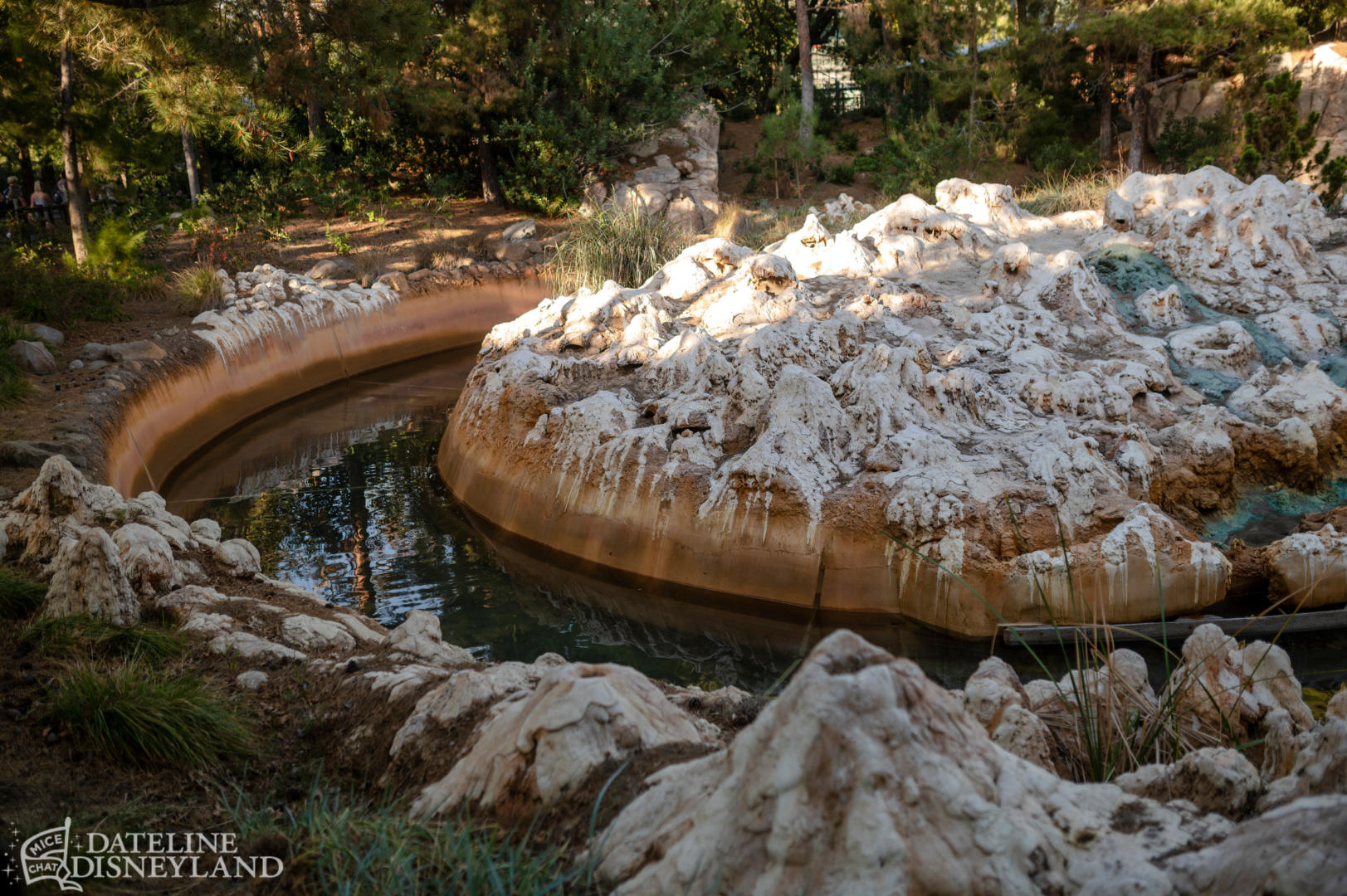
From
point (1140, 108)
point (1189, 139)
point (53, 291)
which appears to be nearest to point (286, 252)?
point (53, 291)

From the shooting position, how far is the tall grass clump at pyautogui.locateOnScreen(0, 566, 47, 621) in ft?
12.0

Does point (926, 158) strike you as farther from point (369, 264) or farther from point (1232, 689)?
point (1232, 689)

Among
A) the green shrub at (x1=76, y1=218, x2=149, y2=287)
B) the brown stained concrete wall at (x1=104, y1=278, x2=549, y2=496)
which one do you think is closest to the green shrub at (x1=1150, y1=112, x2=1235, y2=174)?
the brown stained concrete wall at (x1=104, y1=278, x2=549, y2=496)

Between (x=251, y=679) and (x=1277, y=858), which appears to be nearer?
(x=1277, y=858)

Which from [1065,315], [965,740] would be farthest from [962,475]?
[965,740]

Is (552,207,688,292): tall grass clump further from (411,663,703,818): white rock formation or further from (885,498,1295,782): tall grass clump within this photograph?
(411,663,703,818): white rock formation

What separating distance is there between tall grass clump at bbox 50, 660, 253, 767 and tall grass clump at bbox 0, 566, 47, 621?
3.12 feet

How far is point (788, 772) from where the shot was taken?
1.76 meters

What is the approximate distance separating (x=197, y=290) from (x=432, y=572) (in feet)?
20.2

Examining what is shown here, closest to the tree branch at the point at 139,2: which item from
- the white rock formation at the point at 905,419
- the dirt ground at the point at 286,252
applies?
the dirt ground at the point at 286,252

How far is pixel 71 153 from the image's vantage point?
10.3 metres

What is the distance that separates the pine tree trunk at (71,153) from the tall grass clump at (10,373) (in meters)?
2.37

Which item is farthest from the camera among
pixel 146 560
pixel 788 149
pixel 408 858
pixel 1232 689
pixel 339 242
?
pixel 788 149

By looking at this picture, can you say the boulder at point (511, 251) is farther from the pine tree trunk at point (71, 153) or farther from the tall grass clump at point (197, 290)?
the pine tree trunk at point (71, 153)
